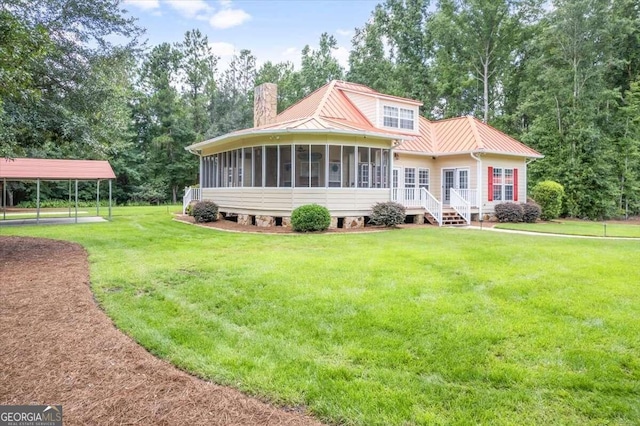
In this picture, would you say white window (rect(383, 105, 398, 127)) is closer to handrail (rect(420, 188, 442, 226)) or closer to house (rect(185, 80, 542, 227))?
house (rect(185, 80, 542, 227))

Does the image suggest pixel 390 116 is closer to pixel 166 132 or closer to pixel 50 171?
pixel 50 171

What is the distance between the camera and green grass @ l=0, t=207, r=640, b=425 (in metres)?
2.91

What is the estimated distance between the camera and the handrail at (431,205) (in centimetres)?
1536

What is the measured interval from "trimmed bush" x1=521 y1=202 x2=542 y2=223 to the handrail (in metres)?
4.57

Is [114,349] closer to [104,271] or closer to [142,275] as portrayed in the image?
[142,275]

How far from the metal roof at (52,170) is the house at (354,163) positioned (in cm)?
452

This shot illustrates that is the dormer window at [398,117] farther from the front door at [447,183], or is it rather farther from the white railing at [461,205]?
the white railing at [461,205]

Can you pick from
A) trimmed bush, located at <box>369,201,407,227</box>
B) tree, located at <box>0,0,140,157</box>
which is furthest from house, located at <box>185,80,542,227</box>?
tree, located at <box>0,0,140,157</box>

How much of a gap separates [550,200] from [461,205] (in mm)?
5375

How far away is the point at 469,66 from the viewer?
28750mm

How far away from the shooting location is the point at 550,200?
18547 millimetres

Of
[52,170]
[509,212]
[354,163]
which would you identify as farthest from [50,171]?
[509,212]

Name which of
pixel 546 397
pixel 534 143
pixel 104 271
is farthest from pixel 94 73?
pixel 534 143

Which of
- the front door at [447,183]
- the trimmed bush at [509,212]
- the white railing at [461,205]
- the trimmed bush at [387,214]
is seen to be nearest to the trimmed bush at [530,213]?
the trimmed bush at [509,212]
